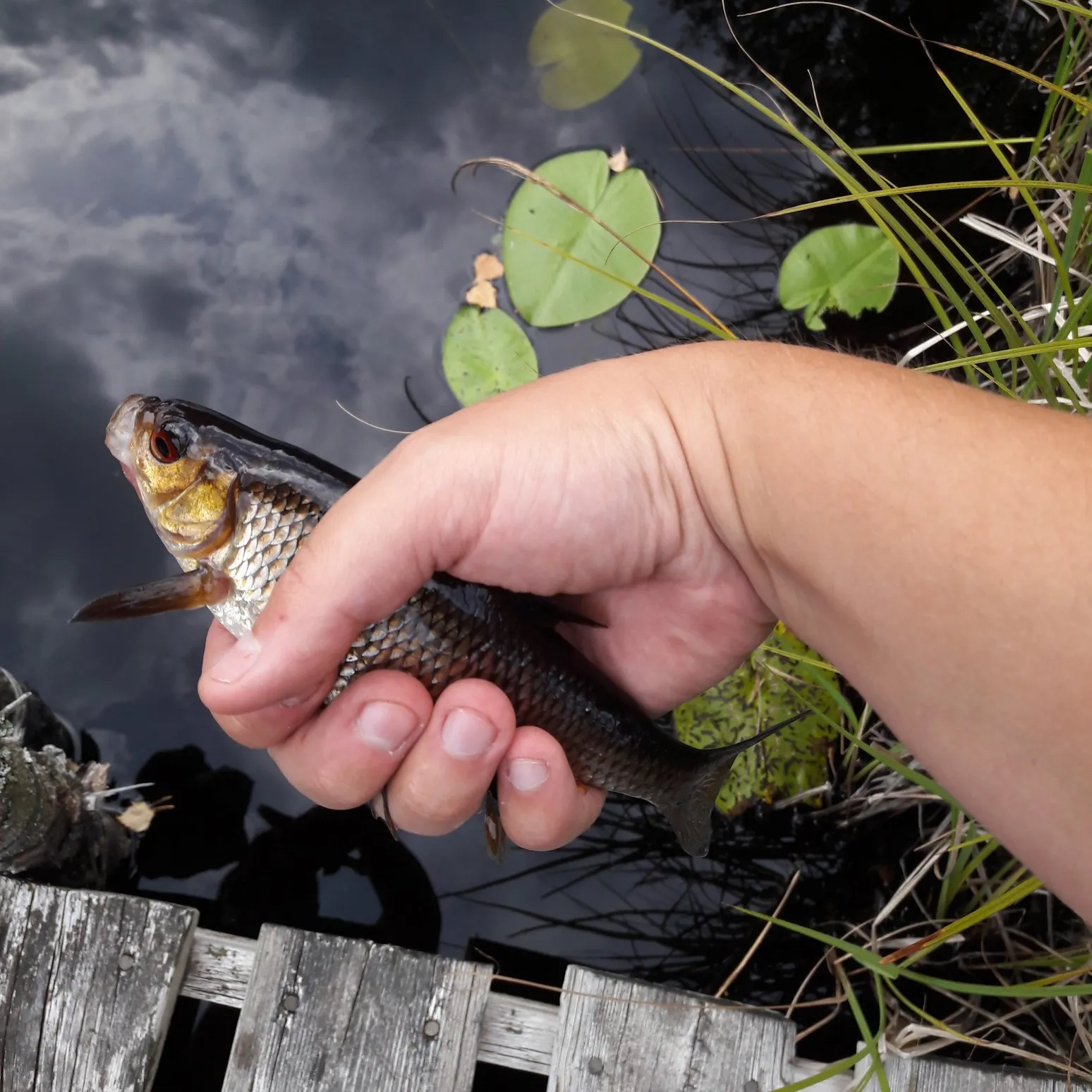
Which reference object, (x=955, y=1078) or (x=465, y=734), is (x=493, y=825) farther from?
(x=955, y=1078)

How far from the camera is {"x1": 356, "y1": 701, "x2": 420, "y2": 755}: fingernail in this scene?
1.45m

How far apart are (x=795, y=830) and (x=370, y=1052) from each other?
145cm

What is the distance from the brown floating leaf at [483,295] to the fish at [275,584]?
1543mm

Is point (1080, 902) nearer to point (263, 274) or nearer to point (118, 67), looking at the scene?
point (263, 274)

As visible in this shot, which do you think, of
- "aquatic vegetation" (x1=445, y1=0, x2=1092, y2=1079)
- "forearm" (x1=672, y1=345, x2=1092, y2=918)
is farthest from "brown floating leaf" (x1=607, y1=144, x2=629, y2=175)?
"forearm" (x1=672, y1=345, x2=1092, y2=918)

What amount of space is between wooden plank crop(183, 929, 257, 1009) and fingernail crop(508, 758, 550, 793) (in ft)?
3.42

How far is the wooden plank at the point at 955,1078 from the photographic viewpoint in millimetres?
1784

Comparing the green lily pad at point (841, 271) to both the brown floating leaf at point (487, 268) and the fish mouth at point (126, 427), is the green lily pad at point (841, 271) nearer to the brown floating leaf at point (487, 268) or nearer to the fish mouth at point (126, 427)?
the brown floating leaf at point (487, 268)

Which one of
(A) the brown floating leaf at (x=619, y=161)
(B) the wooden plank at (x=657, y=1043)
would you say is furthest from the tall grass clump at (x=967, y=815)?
(A) the brown floating leaf at (x=619, y=161)

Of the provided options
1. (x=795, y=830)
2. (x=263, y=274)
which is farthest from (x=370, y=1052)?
(x=263, y=274)

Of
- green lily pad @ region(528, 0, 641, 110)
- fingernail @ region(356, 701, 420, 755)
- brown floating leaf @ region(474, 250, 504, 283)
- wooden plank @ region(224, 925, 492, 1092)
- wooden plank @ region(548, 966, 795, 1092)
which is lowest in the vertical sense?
wooden plank @ region(224, 925, 492, 1092)

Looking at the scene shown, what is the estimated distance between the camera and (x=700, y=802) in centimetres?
181

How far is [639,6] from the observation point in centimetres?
319

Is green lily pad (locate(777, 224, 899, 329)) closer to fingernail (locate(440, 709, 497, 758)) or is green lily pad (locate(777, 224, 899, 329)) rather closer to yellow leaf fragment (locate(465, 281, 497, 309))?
yellow leaf fragment (locate(465, 281, 497, 309))
